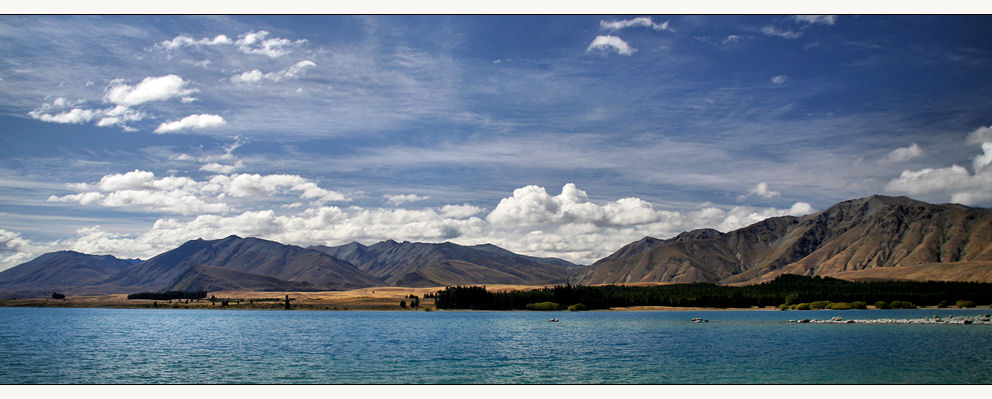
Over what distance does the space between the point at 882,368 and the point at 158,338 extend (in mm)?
101835

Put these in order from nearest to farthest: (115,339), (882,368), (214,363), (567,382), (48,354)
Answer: (567,382) < (882,368) < (214,363) < (48,354) < (115,339)

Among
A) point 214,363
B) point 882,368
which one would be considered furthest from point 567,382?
point 214,363

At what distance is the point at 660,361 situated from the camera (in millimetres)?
69438

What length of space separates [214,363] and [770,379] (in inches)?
2127
